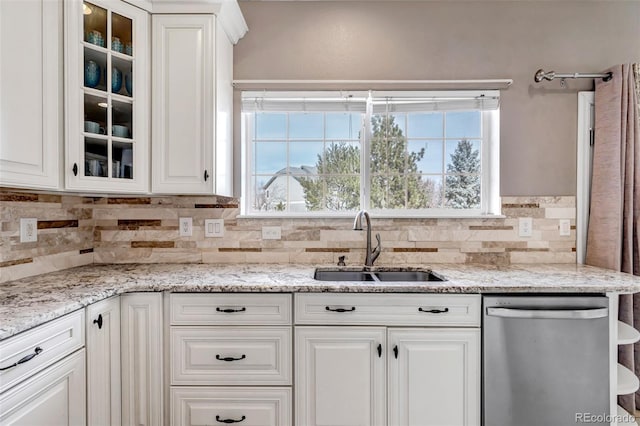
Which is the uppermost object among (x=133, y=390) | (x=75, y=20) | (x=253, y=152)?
(x=75, y=20)

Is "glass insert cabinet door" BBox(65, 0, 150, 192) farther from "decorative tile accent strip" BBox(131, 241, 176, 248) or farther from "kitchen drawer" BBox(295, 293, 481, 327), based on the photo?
"kitchen drawer" BBox(295, 293, 481, 327)

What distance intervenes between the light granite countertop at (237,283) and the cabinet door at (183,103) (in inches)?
20.1

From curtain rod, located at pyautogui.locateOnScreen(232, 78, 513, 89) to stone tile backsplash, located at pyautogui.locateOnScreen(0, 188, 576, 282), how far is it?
758mm

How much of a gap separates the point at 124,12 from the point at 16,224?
4.01 ft

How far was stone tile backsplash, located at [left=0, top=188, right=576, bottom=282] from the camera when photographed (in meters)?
2.22

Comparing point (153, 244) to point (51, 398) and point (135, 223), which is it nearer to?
point (135, 223)

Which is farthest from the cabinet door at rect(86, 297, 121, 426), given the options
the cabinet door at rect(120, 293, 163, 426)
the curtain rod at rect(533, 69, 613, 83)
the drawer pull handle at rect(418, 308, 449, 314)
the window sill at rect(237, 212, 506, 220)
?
the curtain rod at rect(533, 69, 613, 83)

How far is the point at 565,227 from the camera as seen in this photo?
2.21m

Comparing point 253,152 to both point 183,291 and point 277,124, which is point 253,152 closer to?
point 277,124

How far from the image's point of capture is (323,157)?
234cm

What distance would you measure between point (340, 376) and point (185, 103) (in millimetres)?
1660

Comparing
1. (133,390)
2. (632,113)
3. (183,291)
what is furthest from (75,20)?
(632,113)

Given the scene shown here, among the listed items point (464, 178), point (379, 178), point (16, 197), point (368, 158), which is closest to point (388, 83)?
point (368, 158)

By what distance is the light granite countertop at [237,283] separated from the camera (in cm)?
135
